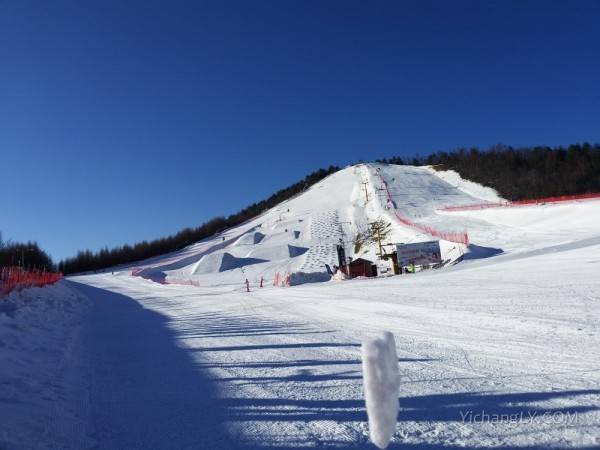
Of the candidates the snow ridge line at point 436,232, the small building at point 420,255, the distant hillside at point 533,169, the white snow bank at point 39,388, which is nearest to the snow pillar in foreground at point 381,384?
the white snow bank at point 39,388

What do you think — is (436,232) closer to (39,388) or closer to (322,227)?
(322,227)

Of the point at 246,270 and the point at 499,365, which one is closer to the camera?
the point at 499,365

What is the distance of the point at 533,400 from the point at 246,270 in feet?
153

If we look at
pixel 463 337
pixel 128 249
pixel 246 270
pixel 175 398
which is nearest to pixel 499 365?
pixel 463 337

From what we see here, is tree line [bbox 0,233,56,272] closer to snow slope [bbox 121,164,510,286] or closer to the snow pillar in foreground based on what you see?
snow slope [bbox 121,164,510,286]

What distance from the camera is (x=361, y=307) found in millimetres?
11922

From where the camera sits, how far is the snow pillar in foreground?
1.98 m

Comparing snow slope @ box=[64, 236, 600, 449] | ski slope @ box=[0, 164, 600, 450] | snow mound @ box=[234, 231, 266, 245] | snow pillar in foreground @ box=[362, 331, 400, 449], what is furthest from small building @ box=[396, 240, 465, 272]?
snow mound @ box=[234, 231, 266, 245]

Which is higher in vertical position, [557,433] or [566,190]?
[566,190]

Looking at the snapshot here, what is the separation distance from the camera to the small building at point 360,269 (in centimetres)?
3193

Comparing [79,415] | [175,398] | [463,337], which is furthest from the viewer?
[463,337]

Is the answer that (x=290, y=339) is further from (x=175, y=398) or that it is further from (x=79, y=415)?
(x=79, y=415)

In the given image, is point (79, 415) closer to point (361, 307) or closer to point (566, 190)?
point (361, 307)

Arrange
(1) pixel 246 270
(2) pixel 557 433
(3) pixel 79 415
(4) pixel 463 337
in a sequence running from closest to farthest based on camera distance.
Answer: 1. (2) pixel 557 433
2. (3) pixel 79 415
3. (4) pixel 463 337
4. (1) pixel 246 270
